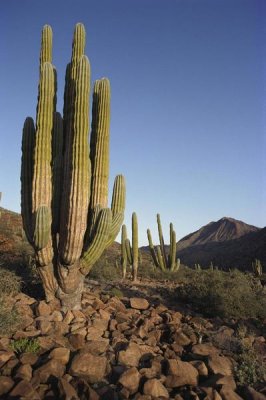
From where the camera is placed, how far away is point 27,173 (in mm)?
8742

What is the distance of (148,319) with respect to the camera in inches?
322

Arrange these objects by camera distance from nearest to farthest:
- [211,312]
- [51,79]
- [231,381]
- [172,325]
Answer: [231,381] → [172,325] → [51,79] → [211,312]

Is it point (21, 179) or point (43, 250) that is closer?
point (43, 250)

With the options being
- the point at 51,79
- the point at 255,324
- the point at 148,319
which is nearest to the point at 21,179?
the point at 51,79

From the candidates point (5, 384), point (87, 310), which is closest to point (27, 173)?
point (87, 310)

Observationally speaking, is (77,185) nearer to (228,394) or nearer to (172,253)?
(228,394)

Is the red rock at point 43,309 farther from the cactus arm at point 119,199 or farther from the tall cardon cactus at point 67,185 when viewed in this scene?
the cactus arm at point 119,199

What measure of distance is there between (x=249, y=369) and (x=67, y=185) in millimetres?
4852

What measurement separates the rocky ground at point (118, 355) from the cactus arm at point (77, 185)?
1.30m

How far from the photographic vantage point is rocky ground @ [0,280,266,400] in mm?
5105

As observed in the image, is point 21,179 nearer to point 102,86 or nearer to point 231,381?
point 102,86

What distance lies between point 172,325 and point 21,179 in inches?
180

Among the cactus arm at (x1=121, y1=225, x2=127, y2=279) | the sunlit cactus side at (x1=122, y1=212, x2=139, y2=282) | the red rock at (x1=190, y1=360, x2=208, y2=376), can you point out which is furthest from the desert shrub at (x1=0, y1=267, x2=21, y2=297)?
the cactus arm at (x1=121, y1=225, x2=127, y2=279)

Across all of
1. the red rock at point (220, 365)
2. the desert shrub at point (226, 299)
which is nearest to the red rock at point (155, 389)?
the red rock at point (220, 365)
